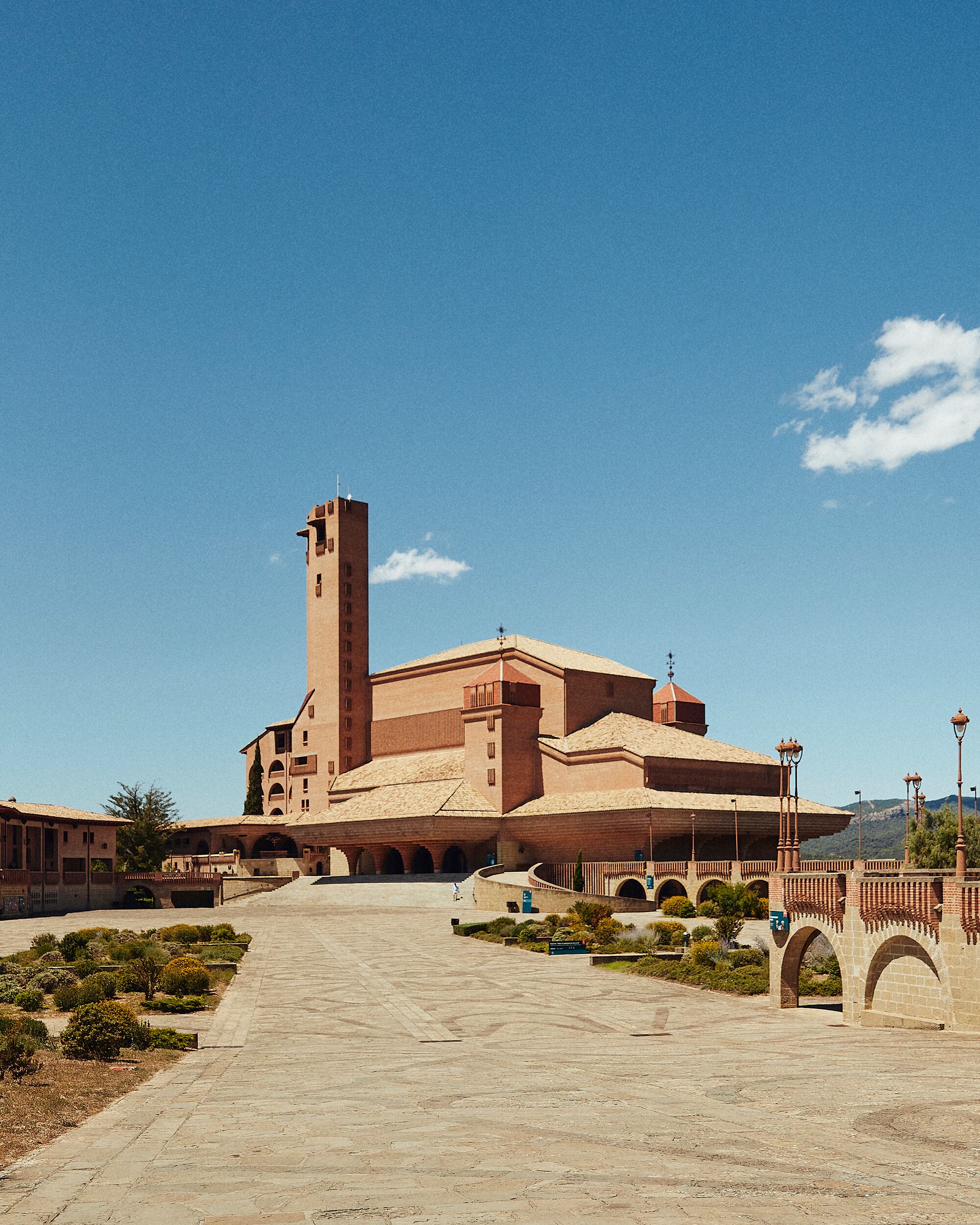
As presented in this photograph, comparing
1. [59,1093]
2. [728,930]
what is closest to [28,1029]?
[59,1093]

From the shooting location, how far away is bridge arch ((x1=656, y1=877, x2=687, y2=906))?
58.8 metres

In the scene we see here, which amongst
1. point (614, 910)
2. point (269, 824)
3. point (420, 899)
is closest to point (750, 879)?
point (614, 910)

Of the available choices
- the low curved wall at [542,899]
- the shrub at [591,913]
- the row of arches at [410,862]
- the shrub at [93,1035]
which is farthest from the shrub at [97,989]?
the row of arches at [410,862]

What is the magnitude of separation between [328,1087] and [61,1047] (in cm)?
577

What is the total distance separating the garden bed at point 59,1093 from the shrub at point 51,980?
10.7 meters

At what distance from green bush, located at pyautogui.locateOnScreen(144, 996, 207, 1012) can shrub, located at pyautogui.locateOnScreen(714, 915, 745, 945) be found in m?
17.8

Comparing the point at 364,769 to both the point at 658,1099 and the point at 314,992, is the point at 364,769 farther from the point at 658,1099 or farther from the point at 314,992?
the point at 658,1099

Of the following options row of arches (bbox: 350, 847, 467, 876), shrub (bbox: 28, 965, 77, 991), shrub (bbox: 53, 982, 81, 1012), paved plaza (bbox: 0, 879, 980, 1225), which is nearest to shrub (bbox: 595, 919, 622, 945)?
paved plaza (bbox: 0, 879, 980, 1225)

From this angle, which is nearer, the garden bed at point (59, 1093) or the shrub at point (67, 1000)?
the garden bed at point (59, 1093)

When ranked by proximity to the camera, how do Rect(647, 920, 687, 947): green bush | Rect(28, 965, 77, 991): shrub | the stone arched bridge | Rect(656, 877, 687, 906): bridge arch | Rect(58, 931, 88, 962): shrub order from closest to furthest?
the stone arched bridge < Rect(28, 965, 77, 991): shrub < Rect(58, 931, 88, 962): shrub < Rect(647, 920, 687, 947): green bush < Rect(656, 877, 687, 906): bridge arch

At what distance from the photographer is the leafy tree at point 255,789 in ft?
334

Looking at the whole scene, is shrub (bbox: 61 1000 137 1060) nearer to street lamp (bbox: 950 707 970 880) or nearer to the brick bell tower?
street lamp (bbox: 950 707 970 880)

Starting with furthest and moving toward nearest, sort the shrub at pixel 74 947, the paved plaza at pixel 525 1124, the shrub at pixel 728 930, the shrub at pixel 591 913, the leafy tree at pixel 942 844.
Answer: the leafy tree at pixel 942 844, the shrub at pixel 591 913, the shrub at pixel 728 930, the shrub at pixel 74 947, the paved plaza at pixel 525 1124

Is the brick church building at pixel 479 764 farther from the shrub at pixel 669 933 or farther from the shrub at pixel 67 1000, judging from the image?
the shrub at pixel 67 1000
